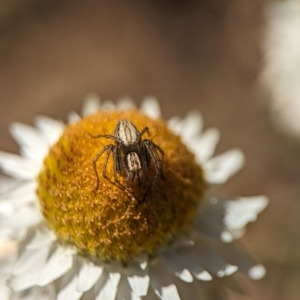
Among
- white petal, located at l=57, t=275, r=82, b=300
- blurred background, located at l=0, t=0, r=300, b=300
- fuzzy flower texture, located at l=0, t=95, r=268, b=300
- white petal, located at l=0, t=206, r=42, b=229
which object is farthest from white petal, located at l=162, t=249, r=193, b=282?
blurred background, located at l=0, t=0, r=300, b=300

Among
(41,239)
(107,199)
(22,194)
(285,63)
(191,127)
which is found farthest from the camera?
(285,63)

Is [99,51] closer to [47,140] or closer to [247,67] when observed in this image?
[247,67]

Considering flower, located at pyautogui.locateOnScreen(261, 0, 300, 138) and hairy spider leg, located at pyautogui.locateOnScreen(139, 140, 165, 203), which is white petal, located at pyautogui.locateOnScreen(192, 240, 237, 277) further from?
flower, located at pyautogui.locateOnScreen(261, 0, 300, 138)

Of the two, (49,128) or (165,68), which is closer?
(49,128)

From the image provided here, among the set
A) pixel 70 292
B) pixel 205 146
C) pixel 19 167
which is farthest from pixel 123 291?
pixel 205 146

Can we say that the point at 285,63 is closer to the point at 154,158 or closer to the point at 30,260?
the point at 154,158
